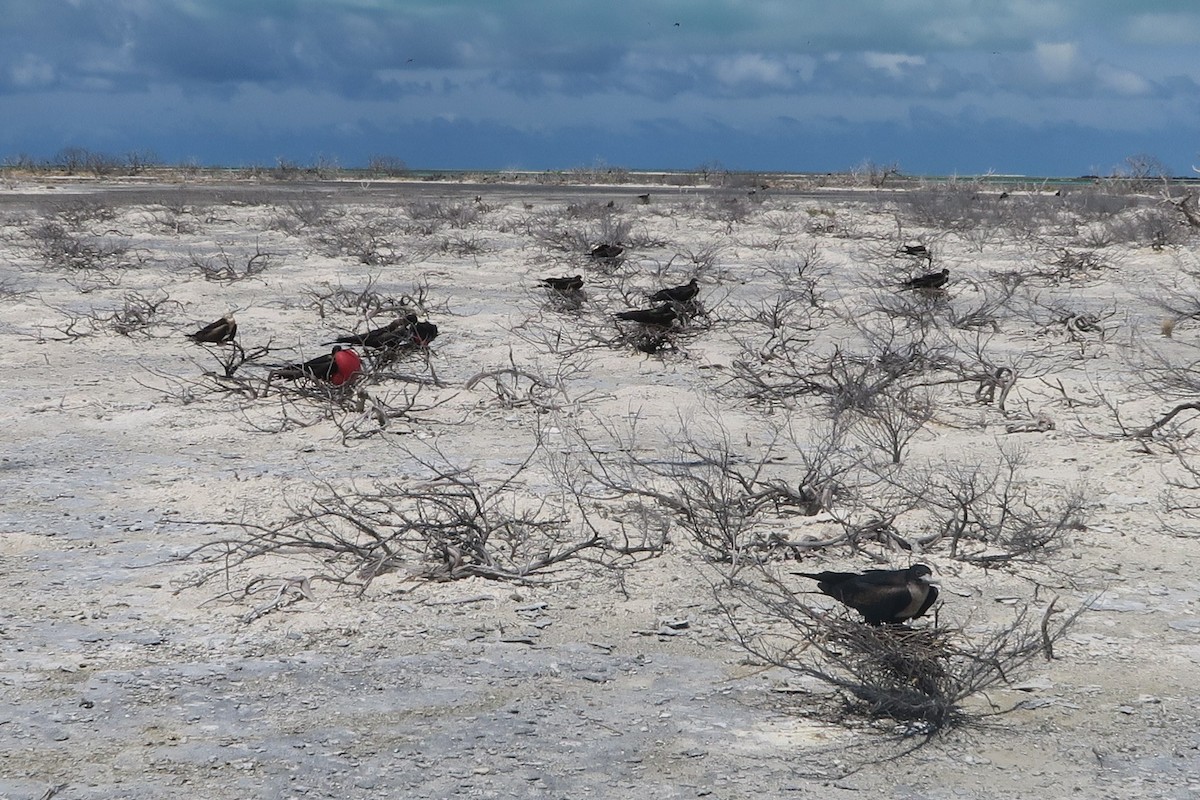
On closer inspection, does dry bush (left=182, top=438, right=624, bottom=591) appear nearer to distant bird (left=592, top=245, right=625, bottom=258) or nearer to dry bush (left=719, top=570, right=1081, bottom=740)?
dry bush (left=719, top=570, right=1081, bottom=740)

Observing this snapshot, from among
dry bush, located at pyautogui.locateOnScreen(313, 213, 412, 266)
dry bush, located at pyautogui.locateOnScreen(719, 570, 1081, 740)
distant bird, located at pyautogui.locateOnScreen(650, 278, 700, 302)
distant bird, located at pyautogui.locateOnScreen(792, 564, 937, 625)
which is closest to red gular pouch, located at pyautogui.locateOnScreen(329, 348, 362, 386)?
distant bird, located at pyautogui.locateOnScreen(650, 278, 700, 302)

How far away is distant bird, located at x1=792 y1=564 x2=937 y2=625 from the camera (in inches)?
114

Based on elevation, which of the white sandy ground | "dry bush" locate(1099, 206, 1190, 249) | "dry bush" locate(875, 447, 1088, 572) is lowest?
the white sandy ground

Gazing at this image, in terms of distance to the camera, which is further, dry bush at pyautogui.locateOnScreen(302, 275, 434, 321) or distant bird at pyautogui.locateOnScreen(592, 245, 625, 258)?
distant bird at pyautogui.locateOnScreen(592, 245, 625, 258)

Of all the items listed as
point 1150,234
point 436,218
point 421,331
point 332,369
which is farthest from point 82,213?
point 1150,234

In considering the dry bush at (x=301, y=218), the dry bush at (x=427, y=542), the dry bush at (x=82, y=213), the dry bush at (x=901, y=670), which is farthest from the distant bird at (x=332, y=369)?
A: the dry bush at (x=82, y=213)

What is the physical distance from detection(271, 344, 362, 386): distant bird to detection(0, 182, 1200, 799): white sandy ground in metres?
0.31

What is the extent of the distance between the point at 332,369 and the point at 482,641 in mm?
3313

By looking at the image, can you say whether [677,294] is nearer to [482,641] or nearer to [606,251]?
[606,251]

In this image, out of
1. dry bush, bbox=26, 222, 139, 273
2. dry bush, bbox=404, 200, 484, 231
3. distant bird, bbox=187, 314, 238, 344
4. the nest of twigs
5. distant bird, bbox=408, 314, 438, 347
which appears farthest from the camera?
dry bush, bbox=404, 200, 484, 231

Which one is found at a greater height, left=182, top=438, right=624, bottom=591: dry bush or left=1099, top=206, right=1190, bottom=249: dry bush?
left=1099, top=206, right=1190, bottom=249: dry bush

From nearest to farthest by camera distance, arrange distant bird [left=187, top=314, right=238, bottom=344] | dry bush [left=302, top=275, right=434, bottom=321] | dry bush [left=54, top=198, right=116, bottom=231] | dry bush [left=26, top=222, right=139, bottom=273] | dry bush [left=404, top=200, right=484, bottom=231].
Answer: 1. distant bird [left=187, top=314, right=238, bottom=344]
2. dry bush [left=302, top=275, right=434, bottom=321]
3. dry bush [left=26, top=222, right=139, bottom=273]
4. dry bush [left=404, top=200, right=484, bottom=231]
5. dry bush [left=54, top=198, right=116, bottom=231]

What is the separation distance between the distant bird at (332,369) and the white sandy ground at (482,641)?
0.31m

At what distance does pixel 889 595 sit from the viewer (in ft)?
9.57
